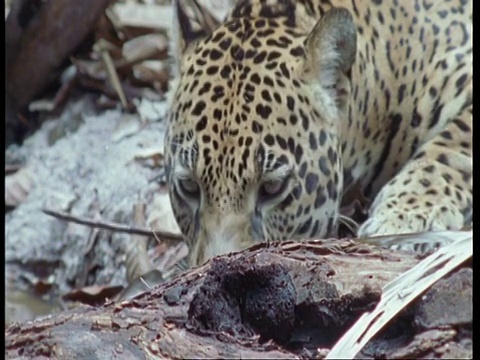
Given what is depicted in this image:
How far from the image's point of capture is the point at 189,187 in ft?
6.56

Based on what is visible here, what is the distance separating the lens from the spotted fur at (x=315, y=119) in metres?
1.91

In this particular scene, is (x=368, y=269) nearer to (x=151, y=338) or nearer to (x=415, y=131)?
(x=151, y=338)

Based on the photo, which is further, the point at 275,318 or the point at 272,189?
the point at 272,189

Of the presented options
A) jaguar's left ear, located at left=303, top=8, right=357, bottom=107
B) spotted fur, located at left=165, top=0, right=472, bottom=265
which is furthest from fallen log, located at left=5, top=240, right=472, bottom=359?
jaguar's left ear, located at left=303, top=8, right=357, bottom=107

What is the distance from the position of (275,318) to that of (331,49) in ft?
2.67

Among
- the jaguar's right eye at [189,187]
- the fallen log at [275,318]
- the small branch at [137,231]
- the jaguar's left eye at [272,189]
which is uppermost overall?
the fallen log at [275,318]

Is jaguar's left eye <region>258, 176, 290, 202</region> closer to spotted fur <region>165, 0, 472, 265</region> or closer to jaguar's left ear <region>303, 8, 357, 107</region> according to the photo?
spotted fur <region>165, 0, 472, 265</region>

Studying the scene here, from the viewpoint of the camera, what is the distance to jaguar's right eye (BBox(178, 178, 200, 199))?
1.96 m

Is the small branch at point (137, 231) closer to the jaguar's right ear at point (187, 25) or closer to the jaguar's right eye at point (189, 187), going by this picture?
the jaguar's right eye at point (189, 187)

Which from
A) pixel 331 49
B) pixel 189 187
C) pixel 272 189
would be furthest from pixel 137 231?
pixel 331 49

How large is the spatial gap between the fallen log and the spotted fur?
0.28 metres

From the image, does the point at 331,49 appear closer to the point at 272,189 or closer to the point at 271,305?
the point at 272,189

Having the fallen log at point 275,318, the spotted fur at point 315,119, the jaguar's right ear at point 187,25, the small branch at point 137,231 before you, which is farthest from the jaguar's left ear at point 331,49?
the fallen log at point 275,318
